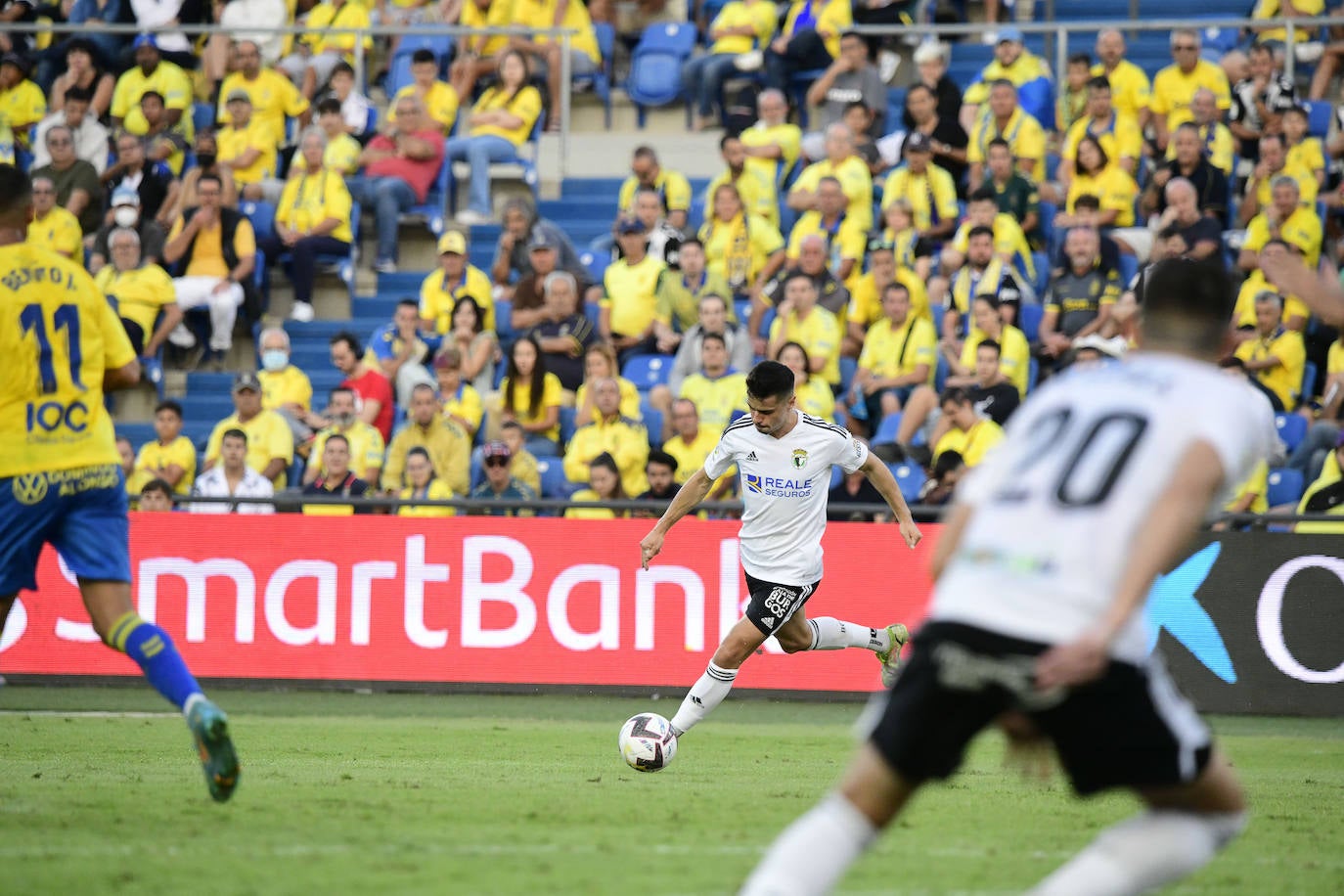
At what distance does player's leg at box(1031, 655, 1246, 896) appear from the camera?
4.40 m

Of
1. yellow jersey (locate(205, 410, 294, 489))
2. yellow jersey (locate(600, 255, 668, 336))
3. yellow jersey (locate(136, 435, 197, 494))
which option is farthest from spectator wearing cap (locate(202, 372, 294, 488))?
yellow jersey (locate(600, 255, 668, 336))

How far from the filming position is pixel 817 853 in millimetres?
4434

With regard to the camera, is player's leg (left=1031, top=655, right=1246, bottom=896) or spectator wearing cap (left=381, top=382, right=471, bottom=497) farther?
spectator wearing cap (left=381, top=382, right=471, bottom=497)

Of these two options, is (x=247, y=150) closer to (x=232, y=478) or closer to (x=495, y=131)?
(x=495, y=131)

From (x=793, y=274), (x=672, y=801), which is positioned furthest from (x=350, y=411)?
(x=672, y=801)

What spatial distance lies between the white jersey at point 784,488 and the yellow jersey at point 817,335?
19.9 feet

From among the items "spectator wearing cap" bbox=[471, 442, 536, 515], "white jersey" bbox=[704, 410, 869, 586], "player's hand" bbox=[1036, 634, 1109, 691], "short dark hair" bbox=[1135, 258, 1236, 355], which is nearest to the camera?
"player's hand" bbox=[1036, 634, 1109, 691]

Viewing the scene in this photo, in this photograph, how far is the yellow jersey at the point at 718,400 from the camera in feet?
53.1

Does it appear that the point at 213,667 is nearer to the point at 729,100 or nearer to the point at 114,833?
the point at 114,833

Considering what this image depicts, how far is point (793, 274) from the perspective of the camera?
1700 centimetres

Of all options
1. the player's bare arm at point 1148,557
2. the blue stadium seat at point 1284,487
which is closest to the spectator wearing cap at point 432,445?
the blue stadium seat at point 1284,487

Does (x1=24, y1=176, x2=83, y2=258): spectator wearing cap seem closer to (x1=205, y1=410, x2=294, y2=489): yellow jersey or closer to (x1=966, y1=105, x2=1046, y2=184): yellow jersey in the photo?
(x1=205, y1=410, x2=294, y2=489): yellow jersey

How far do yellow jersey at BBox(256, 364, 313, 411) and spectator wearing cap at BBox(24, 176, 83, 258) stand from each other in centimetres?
293

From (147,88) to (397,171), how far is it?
136 inches
